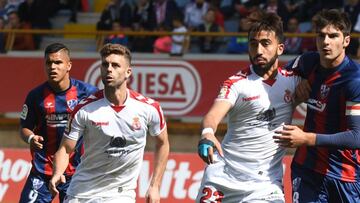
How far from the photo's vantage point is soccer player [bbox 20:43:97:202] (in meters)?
10.4

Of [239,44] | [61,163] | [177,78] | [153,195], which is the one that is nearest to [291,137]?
[153,195]

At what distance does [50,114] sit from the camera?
34.3ft

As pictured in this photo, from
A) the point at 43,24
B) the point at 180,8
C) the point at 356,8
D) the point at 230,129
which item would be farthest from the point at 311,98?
the point at 43,24

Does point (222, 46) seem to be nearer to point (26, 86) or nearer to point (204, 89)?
point (204, 89)

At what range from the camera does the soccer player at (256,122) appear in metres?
8.21

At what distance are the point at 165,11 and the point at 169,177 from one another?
4.78 metres

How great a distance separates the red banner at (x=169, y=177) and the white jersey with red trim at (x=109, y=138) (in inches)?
235

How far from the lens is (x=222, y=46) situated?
18.4 m

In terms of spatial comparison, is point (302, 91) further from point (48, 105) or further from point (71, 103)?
point (48, 105)

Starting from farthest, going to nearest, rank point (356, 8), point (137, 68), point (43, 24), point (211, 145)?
1. point (43, 24)
2. point (137, 68)
3. point (356, 8)
4. point (211, 145)

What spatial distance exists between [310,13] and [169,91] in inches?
115

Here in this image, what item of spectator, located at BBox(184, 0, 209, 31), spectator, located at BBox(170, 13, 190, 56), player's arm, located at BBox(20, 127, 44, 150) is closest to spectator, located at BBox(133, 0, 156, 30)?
spectator, located at BBox(184, 0, 209, 31)

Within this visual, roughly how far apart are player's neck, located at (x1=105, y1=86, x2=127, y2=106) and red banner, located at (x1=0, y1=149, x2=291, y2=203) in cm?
614

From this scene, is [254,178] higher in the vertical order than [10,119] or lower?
higher
